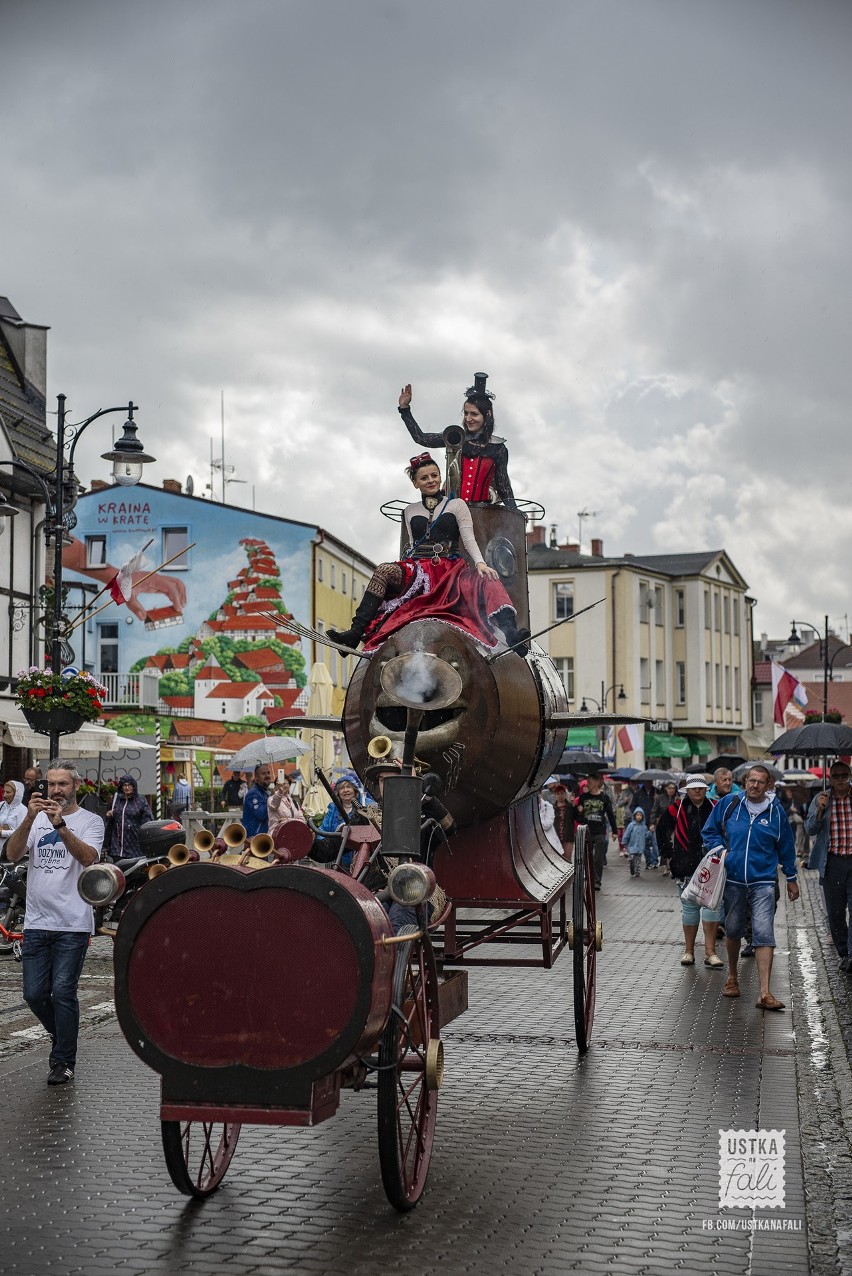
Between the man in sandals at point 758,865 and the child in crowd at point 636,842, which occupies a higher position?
the man in sandals at point 758,865

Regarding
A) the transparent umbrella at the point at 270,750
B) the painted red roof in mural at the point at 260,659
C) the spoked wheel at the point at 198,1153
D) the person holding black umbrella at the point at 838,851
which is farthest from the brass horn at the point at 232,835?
the painted red roof in mural at the point at 260,659

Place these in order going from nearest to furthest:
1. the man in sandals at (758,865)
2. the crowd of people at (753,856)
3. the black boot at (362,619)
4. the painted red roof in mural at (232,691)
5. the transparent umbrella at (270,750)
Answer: the black boot at (362,619) < the man in sandals at (758,865) < the crowd of people at (753,856) < the transparent umbrella at (270,750) < the painted red roof in mural at (232,691)

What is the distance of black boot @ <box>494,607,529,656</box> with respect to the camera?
8.24 m

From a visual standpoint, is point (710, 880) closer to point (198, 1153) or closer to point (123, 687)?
point (198, 1153)

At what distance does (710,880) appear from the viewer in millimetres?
12711

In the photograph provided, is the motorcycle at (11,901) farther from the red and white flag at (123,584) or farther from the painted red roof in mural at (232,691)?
the painted red roof in mural at (232,691)

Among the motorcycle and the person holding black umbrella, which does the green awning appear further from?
the motorcycle

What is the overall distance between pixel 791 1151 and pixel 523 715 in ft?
8.45

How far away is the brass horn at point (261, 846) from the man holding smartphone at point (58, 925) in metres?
3.15

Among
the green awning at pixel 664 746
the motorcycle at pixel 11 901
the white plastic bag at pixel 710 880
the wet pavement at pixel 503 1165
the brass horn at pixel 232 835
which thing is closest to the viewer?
the wet pavement at pixel 503 1165

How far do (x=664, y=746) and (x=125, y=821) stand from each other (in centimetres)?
5086

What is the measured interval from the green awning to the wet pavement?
54.1 m

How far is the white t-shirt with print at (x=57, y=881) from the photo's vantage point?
8.55m

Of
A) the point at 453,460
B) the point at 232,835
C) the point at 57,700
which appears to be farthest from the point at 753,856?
the point at 57,700
